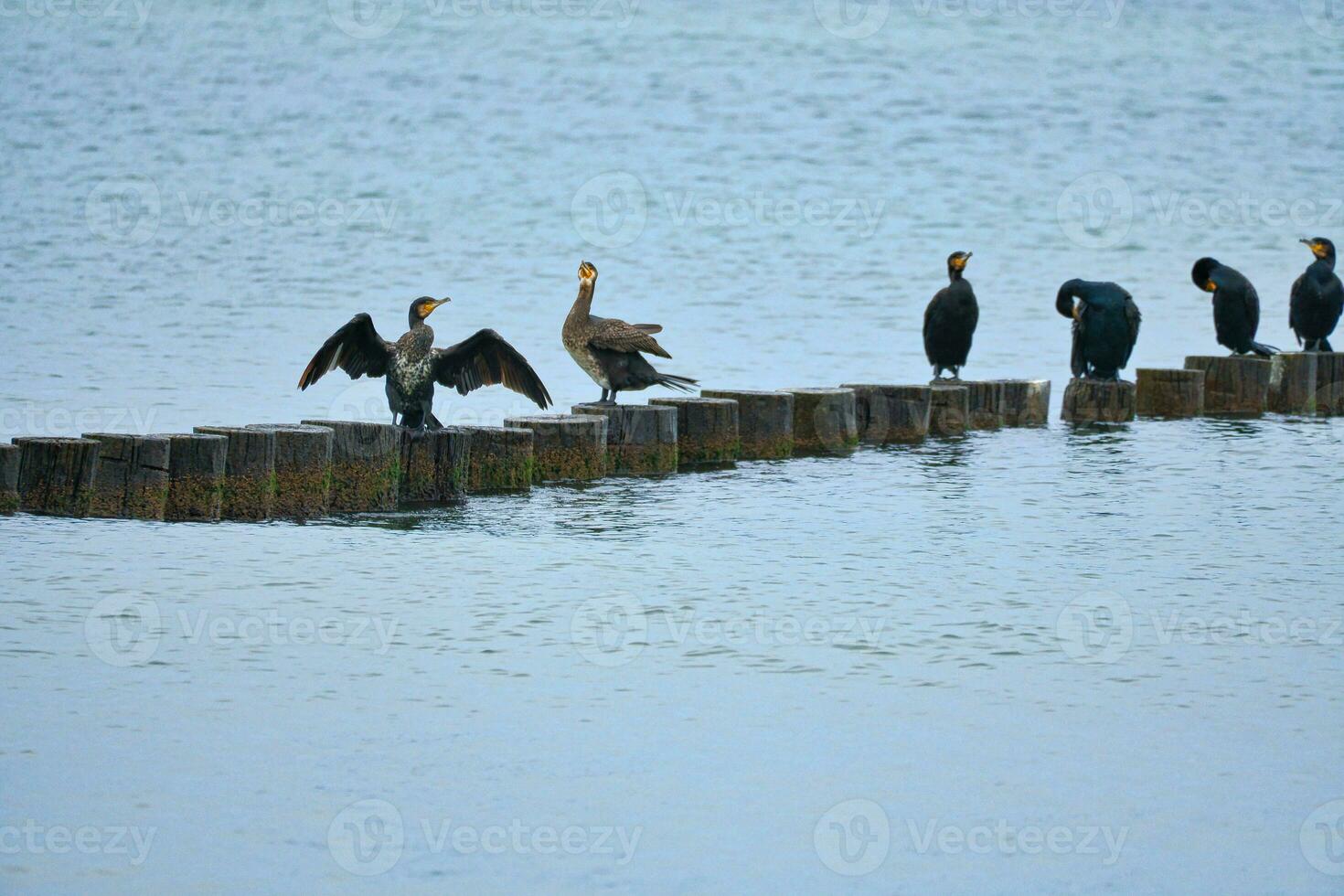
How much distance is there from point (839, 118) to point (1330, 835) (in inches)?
1535

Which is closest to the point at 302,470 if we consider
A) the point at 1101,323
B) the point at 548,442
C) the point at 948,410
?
the point at 548,442

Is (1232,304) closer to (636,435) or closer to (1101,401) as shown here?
(1101,401)

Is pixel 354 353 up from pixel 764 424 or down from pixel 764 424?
up

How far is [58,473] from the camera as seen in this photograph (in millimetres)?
8891

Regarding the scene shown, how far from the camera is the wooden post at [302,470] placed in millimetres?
9141

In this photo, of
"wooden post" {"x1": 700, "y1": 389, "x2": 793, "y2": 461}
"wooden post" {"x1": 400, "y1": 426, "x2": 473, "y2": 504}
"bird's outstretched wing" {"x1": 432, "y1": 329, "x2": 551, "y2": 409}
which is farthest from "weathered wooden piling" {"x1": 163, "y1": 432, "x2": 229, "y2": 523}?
"wooden post" {"x1": 700, "y1": 389, "x2": 793, "y2": 461}

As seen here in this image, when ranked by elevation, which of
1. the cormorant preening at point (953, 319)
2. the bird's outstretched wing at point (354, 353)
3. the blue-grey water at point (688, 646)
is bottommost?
the blue-grey water at point (688, 646)

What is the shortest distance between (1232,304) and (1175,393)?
0.83m

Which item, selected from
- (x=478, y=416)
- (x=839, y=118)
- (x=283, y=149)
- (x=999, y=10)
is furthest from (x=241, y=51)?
(x=478, y=416)

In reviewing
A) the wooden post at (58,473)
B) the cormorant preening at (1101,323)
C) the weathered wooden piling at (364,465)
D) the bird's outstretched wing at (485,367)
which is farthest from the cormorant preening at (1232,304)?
the wooden post at (58,473)

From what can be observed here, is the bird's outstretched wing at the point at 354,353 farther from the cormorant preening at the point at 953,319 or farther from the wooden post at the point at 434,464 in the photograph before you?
the cormorant preening at the point at 953,319

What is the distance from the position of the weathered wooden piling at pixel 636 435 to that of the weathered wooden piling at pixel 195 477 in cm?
245

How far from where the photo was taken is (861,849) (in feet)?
17.5

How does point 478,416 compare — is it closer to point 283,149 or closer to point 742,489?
point 742,489
